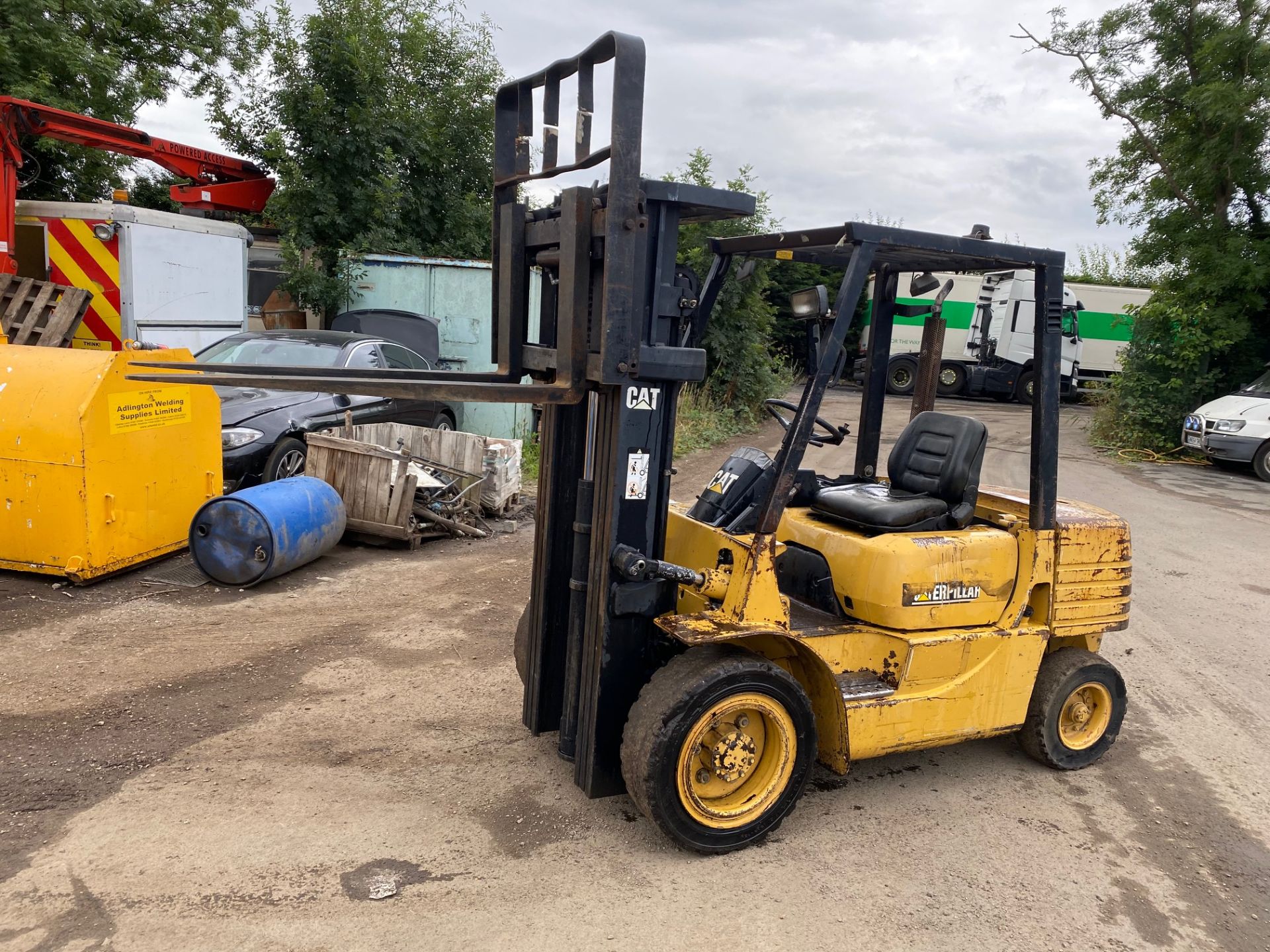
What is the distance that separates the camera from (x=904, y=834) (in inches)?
162

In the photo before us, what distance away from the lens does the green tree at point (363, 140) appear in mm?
14141

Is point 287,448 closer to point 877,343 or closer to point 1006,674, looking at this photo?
point 877,343

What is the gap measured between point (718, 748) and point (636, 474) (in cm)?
112

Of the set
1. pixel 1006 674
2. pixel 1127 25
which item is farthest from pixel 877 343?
pixel 1127 25

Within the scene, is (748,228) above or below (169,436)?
above

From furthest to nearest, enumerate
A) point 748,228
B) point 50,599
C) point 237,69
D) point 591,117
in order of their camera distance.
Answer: point 748,228 < point 237,69 < point 50,599 < point 591,117

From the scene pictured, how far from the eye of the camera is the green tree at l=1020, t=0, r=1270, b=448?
653 inches

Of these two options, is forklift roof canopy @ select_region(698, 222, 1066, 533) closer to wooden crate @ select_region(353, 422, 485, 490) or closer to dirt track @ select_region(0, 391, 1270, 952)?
dirt track @ select_region(0, 391, 1270, 952)

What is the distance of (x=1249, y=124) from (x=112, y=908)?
19.5 m

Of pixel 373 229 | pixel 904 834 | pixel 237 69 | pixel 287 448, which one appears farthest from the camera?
pixel 237 69

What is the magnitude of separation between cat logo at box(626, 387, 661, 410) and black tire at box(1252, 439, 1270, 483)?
1448cm

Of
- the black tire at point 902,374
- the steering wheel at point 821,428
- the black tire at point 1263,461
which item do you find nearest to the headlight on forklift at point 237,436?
the steering wheel at point 821,428

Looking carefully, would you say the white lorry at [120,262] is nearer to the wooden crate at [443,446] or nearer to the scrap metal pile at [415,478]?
the wooden crate at [443,446]

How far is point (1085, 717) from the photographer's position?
16.1 feet
